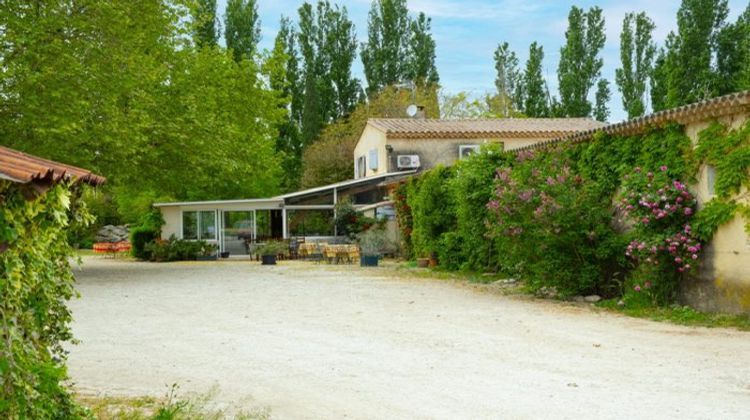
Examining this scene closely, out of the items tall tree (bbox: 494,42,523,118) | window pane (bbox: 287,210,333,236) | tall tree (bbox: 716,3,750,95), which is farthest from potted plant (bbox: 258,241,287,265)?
tall tree (bbox: 494,42,523,118)

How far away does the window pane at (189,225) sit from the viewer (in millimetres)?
33500

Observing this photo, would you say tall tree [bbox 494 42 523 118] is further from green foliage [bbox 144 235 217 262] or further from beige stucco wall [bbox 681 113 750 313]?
beige stucco wall [bbox 681 113 750 313]

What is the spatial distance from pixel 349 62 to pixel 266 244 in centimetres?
2331

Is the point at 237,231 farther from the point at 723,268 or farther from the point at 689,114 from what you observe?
the point at 723,268

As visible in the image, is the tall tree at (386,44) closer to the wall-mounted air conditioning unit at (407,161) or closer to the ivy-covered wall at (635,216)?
the wall-mounted air conditioning unit at (407,161)

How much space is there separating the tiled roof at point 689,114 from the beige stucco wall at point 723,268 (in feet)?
0.47

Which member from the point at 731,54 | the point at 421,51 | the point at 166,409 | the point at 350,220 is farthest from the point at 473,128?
the point at 166,409

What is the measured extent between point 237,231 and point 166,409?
91.2 feet

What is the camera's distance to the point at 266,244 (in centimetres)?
3044

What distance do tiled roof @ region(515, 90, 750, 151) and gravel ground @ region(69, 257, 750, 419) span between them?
3.18 metres

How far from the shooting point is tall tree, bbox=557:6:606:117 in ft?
143

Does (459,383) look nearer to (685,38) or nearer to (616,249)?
(616,249)

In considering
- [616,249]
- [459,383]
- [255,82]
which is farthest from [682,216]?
[255,82]

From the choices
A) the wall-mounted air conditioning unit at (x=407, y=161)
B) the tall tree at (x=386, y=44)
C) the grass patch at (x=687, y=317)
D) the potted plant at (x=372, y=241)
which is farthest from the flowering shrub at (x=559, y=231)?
the tall tree at (x=386, y=44)
